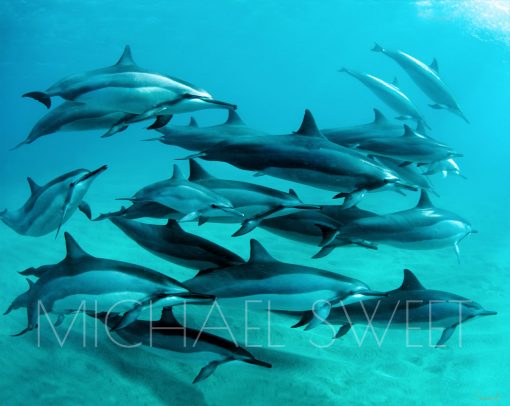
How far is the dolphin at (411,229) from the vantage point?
11.2 feet

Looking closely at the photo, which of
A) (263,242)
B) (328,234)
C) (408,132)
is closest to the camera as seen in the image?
(328,234)

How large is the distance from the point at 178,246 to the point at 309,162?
137 cm

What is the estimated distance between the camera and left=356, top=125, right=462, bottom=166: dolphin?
4.12 metres

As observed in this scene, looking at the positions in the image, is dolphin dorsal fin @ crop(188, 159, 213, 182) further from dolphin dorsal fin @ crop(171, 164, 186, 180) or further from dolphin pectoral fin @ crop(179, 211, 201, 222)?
dolphin pectoral fin @ crop(179, 211, 201, 222)

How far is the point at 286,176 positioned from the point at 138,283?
1.33 metres

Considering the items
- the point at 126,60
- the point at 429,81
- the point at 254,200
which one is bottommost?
the point at 254,200

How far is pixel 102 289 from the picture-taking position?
2.71 meters

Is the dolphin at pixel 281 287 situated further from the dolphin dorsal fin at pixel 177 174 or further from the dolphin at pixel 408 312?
the dolphin dorsal fin at pixel 177 174

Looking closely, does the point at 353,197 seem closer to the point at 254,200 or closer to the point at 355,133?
the point at 254,200

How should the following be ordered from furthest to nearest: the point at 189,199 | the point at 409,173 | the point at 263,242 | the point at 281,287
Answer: the point at 263,242
the point at 409,173
the point at 189,199
the point at 281,287

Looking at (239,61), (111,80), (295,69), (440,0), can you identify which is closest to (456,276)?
(111,80)

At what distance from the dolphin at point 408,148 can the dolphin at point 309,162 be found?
986 mm

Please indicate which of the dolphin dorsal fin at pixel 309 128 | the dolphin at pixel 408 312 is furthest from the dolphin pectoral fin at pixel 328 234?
the dolphin dorsal fin at pixel 309 128

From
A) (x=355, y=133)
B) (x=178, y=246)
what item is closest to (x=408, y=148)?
(x=355, y=133)
